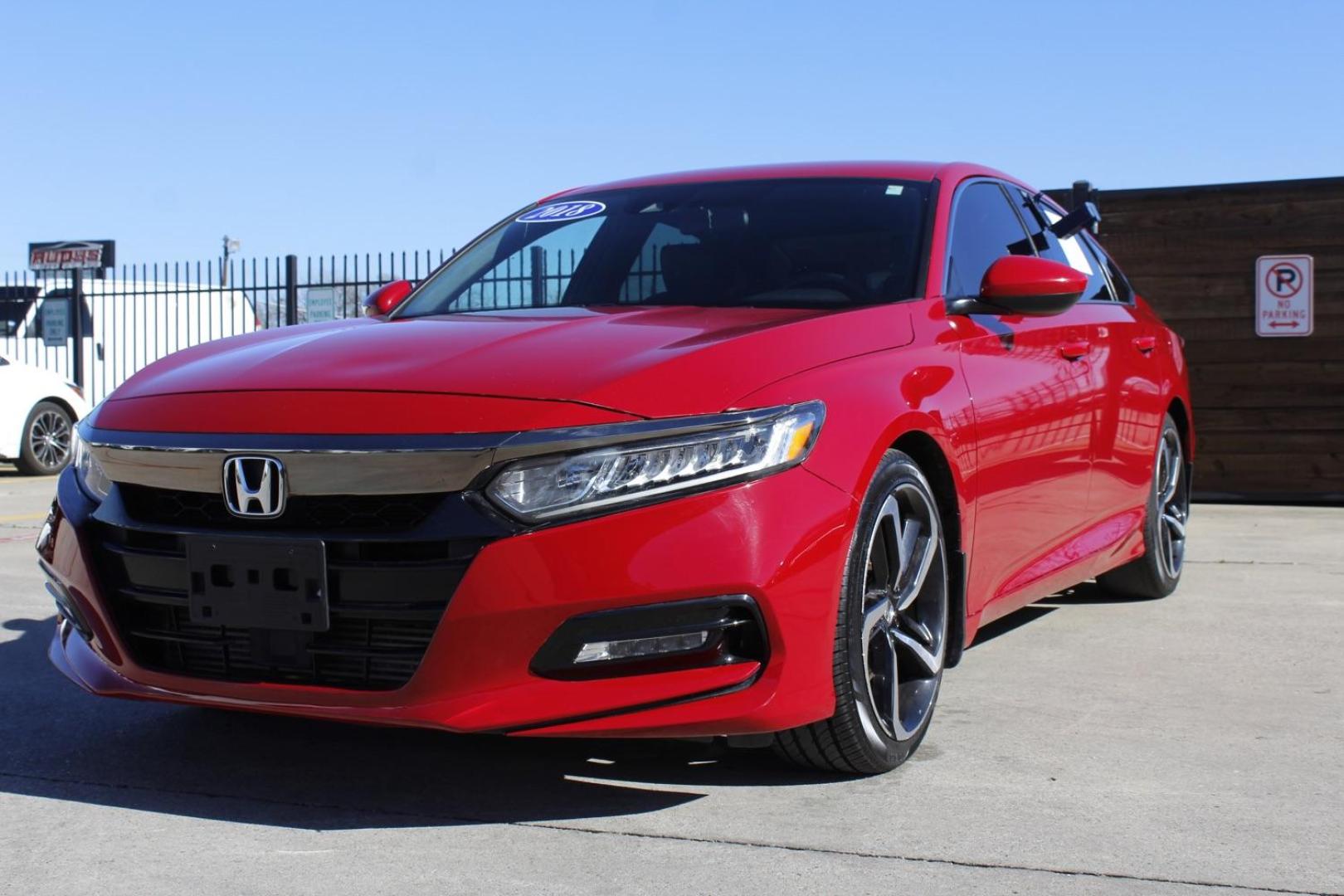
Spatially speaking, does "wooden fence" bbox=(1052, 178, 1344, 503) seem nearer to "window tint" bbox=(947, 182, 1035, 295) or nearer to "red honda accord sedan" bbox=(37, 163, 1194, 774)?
"window tint" bbox=(947, 182, 1035, 295)

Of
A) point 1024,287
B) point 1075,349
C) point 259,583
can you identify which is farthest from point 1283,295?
point 259,583

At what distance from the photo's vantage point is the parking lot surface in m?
2.99

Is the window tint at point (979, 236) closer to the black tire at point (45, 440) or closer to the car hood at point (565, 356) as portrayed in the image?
the car hood at point (565, 356)

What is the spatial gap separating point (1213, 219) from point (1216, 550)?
3538mm

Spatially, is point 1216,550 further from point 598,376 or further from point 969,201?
point 598,376

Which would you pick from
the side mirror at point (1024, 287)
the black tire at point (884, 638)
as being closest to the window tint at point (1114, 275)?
the side mirror at point (1024, 287)

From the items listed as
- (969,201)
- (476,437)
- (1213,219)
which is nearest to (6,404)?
(1213,219)

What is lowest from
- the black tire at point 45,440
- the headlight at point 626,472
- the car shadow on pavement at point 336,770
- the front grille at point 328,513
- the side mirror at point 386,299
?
the black tire at point 45,440

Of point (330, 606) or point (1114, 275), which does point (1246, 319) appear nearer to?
point (1114, 275)

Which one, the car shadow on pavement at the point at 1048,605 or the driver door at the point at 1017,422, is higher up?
the driver door at the point at 1017,422

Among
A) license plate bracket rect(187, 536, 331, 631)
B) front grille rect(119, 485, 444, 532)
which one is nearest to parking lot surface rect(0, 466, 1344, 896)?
license plate bracket rect(187, 536, 331, 631)

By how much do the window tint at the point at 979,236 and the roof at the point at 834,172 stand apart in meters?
0.08

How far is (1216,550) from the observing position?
27.0 feet

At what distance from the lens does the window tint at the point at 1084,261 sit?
226 inches
